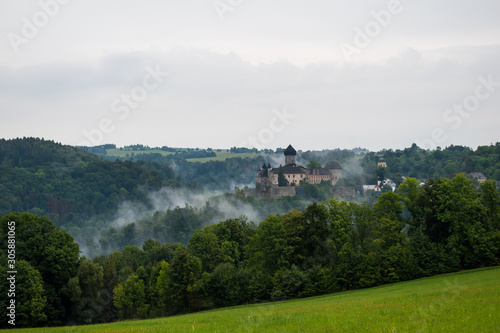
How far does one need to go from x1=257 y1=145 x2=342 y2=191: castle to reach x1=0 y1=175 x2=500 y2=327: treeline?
301 ft

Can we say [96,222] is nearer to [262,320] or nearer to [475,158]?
[475,158]

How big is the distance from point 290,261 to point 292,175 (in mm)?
98746

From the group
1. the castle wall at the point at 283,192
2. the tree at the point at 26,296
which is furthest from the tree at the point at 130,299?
the castle wall at the point at 283,192

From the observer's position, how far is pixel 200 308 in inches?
1889

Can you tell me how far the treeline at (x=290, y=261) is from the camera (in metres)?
47.2

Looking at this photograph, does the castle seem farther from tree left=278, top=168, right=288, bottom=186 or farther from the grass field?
the grass field

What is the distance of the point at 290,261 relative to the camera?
2099 inches

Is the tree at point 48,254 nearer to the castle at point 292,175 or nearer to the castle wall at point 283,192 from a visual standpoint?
the castle wall at point 283,192

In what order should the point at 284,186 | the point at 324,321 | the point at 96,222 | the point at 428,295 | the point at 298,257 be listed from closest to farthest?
the point at 324,321, the point at 428,295, the point at 298,257, the point at 284,186, the point at 96,222

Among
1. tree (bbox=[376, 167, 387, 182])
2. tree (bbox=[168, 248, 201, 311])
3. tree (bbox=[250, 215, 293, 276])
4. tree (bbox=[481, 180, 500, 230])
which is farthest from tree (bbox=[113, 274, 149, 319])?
tree (bbox=[376, 167, 387, 182])

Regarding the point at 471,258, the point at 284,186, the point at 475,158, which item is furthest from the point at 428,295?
the point at 475,158

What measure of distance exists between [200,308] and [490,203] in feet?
103

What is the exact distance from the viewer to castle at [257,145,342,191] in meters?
149

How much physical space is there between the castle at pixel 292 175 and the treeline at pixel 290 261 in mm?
91724
